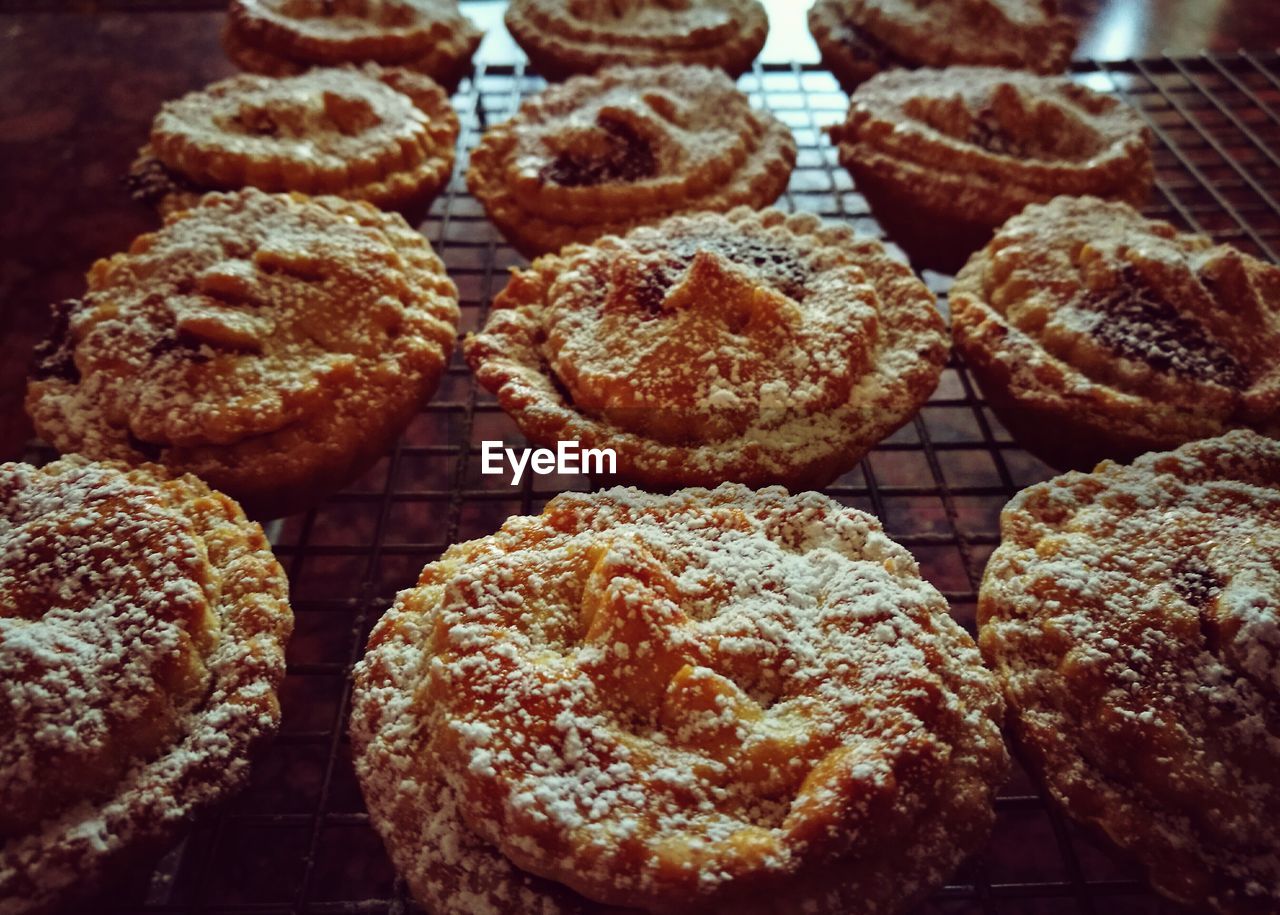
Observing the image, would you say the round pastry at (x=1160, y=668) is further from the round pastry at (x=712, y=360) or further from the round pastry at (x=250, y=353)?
the round pastry at (x=250, y=353)

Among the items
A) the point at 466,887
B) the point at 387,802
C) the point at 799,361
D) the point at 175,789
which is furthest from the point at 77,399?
the point at 799,361

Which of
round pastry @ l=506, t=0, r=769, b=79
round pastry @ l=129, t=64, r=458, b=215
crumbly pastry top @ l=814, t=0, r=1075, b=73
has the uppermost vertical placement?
crumbly pastry top @ l=814, t=0, r=1075, b=73

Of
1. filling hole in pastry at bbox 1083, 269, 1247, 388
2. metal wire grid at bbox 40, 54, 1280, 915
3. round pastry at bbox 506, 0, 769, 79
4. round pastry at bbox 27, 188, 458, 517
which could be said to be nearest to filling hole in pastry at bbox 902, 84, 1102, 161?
metal wire grid at bbox 40, 54, 1280, 915

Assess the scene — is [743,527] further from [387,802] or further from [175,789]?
[175,789]

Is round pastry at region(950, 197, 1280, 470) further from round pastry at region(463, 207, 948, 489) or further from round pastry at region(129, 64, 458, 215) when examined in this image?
round pastry at region(129, 64, 458, 215)

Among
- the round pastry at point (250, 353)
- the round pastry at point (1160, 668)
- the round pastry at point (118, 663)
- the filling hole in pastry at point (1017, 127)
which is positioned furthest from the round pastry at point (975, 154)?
the round pastry at point (118, 663)

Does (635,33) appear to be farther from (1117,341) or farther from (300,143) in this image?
(1117,341)
